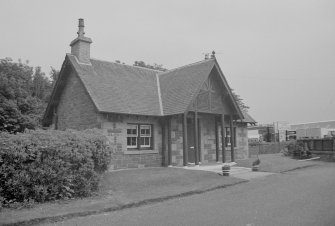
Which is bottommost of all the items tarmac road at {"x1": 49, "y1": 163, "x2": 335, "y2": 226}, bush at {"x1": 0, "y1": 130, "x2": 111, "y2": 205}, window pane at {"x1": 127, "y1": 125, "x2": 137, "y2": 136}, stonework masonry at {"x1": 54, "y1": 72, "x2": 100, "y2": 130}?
tarmac road at {"x1": 49, "y1": 163, "x2": 335, "y2": 226}

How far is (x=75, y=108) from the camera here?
1994 centimetres

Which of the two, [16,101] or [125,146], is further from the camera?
[16,101]

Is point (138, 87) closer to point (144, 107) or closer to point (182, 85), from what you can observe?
point (144, 107)

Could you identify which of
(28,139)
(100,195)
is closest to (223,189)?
(100,195)

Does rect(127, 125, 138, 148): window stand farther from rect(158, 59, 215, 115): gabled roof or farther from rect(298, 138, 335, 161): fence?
rect(298, 138, 335, 161): fence

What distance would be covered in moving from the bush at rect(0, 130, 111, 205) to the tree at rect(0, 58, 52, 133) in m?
16.0

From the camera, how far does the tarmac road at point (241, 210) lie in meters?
7.86

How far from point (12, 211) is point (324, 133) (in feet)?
127

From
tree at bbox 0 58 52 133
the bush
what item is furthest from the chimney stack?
the bush

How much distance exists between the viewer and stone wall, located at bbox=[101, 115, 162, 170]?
57.7ft

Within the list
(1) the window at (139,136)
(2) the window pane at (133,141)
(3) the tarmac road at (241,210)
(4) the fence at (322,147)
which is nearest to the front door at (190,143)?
(1) the window at (139,136)

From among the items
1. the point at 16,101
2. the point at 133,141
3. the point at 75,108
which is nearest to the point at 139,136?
the point at 133,141

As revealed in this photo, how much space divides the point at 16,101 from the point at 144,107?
1429 centimetres

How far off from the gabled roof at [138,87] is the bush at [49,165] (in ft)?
18.8
